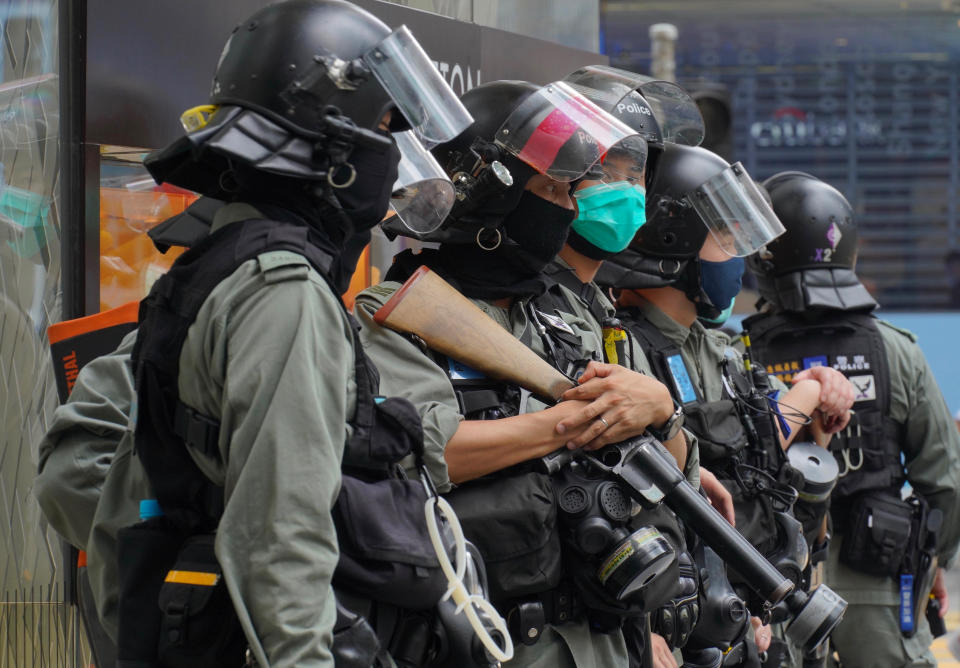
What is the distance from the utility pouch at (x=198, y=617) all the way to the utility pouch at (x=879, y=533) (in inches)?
125

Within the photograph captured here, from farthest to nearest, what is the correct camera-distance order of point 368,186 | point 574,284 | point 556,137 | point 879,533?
1. point 879,533
2. point 574,284
3. point 556,137
4. point 368,186

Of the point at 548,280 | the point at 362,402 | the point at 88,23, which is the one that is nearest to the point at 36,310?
the point at 88,23

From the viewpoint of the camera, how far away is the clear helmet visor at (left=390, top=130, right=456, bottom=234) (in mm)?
2373

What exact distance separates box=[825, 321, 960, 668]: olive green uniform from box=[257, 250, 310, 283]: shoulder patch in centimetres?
318

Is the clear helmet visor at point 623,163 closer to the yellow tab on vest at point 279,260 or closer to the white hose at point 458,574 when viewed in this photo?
the white hose at point 458,574

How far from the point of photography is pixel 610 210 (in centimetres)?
322

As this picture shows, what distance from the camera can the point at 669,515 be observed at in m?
2.74

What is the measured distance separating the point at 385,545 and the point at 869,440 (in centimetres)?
297

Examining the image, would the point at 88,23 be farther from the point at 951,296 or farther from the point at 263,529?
the point at 951,296

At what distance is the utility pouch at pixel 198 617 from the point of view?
179 cm

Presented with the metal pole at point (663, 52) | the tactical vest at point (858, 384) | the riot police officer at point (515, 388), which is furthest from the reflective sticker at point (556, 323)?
the metal pole at point (663, 52)

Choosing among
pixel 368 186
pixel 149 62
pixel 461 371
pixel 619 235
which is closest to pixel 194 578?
pixel 368 186

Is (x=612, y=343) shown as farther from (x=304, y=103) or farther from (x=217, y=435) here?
(x=217, y=435)

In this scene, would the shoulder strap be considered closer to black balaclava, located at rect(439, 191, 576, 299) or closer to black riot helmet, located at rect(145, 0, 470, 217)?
black balaclava, located at rect(439, 191, 576, 299)
